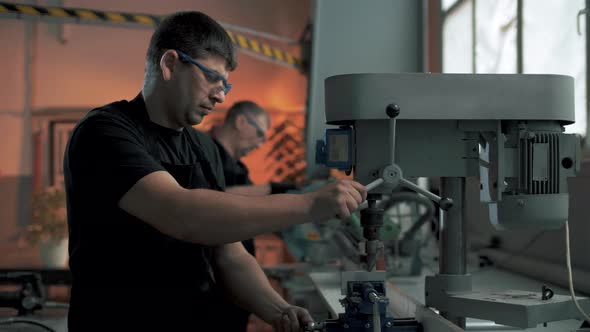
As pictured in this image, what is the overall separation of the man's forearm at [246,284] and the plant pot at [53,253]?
63.3 inches

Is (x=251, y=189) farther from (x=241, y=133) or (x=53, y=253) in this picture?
(x=53, y=253)

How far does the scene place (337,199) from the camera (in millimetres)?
1161

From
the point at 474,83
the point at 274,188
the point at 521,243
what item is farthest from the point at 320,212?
the point at 274,188

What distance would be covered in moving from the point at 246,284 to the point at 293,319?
250mm

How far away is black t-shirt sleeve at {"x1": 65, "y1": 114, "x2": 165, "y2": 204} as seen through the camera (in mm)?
1295

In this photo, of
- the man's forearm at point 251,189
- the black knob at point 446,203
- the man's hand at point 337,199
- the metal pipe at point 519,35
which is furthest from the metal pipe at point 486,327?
the man's forearm at point 251,189

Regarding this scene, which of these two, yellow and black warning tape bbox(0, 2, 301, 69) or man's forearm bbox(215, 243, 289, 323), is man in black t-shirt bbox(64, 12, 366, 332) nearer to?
man's forearm bbox(215, 243, 289, 323)

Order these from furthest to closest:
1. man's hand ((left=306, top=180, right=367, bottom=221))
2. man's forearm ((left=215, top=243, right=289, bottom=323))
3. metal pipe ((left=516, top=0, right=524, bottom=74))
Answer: metal pipe ((left=516, top=0, right=524, bottom=74)) → man's forearm ((left=215, top=243, right=289, bottom=323)) → man's hand ((left=306, top=180, right=367, bottom=221))

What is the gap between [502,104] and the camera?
1232mm

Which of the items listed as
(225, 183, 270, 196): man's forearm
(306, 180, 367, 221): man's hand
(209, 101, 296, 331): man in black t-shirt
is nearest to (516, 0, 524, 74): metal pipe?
(225, 183, 270, 196): man's forearm

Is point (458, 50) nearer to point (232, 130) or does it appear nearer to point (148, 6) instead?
point (232, 130)

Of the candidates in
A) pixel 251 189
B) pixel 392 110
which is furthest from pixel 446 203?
pixel 251 189

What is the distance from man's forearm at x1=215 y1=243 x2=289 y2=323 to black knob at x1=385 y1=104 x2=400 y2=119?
658 mm

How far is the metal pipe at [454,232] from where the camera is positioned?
4.42ft
